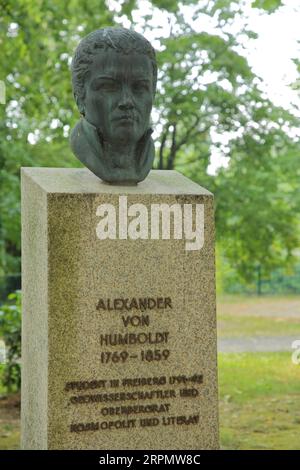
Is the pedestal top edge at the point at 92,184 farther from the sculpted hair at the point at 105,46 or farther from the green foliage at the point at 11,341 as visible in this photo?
the green foliage at the point at 11,341

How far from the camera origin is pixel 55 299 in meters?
4.36

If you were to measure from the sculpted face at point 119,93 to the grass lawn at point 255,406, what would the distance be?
3493mm

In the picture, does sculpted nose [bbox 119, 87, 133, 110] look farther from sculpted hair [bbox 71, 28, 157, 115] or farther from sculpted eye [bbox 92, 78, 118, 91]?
sculpted hair [bbox 71, 28, 157, 115]

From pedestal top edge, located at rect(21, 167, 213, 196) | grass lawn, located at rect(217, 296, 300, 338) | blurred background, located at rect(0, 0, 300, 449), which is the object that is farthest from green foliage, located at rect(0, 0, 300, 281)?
grass lawn, located at rect(217, 296, 300, 338)

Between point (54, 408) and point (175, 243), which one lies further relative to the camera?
point (175, 243)

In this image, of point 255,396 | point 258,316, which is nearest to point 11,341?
point 255,396

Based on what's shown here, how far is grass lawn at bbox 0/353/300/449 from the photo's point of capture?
23.0 ft

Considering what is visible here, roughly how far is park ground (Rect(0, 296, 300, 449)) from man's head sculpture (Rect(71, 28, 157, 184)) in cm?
326

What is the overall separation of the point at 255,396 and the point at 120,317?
4.90 metres

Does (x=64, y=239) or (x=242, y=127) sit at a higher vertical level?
(x=242, y=127)
